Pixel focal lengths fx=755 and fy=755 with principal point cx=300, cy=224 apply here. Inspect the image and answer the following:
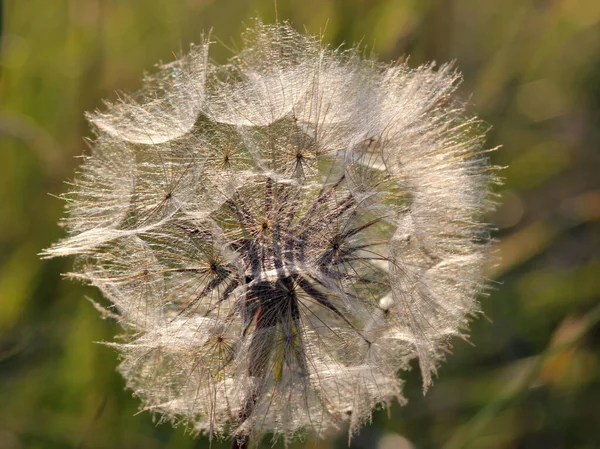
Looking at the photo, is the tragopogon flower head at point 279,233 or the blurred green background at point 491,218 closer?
the tragopogon flower head at point 279,233

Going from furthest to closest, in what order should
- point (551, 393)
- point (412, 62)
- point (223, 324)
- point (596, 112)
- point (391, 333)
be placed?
1. point (596, 112)
2. point (412, 62)
3. point (551, 393)
4. point (391, 333)
5. point (223, 324)

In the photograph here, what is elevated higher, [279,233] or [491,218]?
[491,218]

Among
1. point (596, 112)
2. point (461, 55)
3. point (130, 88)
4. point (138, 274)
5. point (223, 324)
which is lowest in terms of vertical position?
point (223, 324)

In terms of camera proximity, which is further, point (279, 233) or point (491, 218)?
point (491, 218)

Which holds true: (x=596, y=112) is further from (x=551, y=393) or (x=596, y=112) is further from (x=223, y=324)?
(x=223, y=324)

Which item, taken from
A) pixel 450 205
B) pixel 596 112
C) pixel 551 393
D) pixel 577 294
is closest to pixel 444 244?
pixel 450 205
